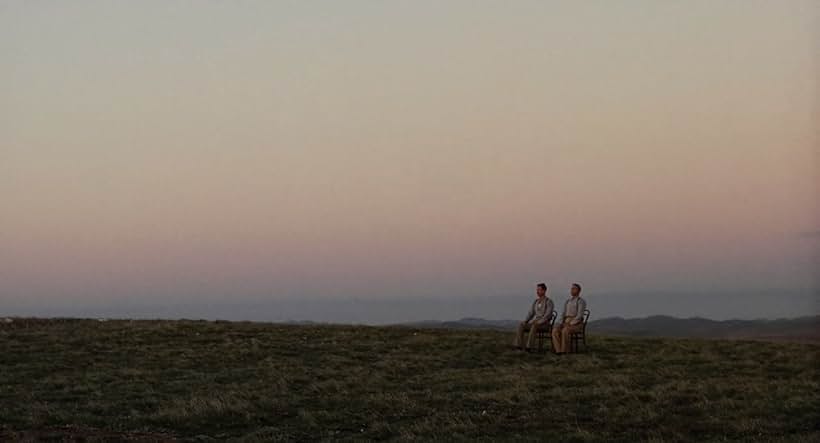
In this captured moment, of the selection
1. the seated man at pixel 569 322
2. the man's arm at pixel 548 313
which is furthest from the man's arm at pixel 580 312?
the man's arm at pixel 548 313

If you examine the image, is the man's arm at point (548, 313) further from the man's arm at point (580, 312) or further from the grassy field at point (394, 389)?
the grassy field at point (394, 389)

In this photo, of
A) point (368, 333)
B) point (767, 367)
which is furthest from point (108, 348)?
point (767, 367)

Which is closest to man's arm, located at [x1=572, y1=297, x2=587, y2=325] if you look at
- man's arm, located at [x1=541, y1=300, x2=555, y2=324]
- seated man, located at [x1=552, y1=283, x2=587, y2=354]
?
seated man, located at [x1=552, y1=283, x2=587, y2=354]

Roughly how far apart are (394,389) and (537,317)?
304 inches

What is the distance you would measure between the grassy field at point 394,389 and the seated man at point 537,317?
2.62ft

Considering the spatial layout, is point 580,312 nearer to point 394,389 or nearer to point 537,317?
point 537,317

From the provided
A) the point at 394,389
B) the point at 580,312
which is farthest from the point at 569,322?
the point at 394,389

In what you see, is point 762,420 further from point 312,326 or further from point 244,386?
point 312,326

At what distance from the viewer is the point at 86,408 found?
52.9 ft

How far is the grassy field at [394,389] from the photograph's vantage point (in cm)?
1379

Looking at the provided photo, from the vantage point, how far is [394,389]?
18.0 m

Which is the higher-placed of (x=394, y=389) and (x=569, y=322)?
(x=569, y=322)

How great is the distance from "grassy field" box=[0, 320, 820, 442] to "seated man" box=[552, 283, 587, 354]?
0.55m

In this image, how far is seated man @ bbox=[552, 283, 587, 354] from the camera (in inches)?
931
